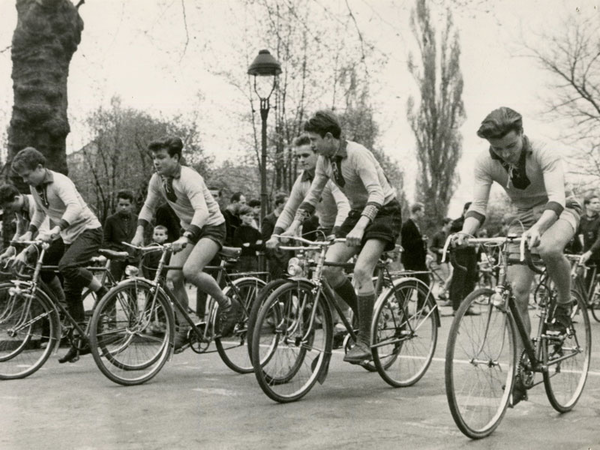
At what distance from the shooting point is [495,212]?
2960 inches

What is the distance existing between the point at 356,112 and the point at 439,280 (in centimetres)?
1068

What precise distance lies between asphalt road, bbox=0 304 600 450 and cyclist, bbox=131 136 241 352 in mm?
588

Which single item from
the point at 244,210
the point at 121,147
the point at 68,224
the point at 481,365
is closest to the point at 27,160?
the point at 68,224

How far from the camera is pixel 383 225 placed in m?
6.90

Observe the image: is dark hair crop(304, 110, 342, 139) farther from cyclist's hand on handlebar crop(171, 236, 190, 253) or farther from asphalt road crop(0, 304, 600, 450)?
asphalt road crop(0, 304, 600, 450)

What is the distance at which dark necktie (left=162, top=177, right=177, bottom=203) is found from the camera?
25.6ft

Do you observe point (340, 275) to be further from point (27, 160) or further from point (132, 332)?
point (27, 160)

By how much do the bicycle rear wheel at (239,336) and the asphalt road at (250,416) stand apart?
164 mm

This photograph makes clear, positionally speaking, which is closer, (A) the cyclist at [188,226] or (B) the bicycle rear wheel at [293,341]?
(B) the bicycle rear wheel at [293,341]

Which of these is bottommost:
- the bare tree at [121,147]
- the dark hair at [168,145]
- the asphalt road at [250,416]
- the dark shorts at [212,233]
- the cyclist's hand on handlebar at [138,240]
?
the asphalt road at [250,416]

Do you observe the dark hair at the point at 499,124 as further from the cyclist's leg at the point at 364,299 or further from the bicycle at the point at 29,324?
the bicycle at the point at 29,324

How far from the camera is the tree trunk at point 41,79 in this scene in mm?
10812

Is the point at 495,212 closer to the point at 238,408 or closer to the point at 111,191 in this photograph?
the point at 111,191

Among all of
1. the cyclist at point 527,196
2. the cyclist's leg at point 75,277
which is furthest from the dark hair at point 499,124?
the cyclist's leg at point 75,277
